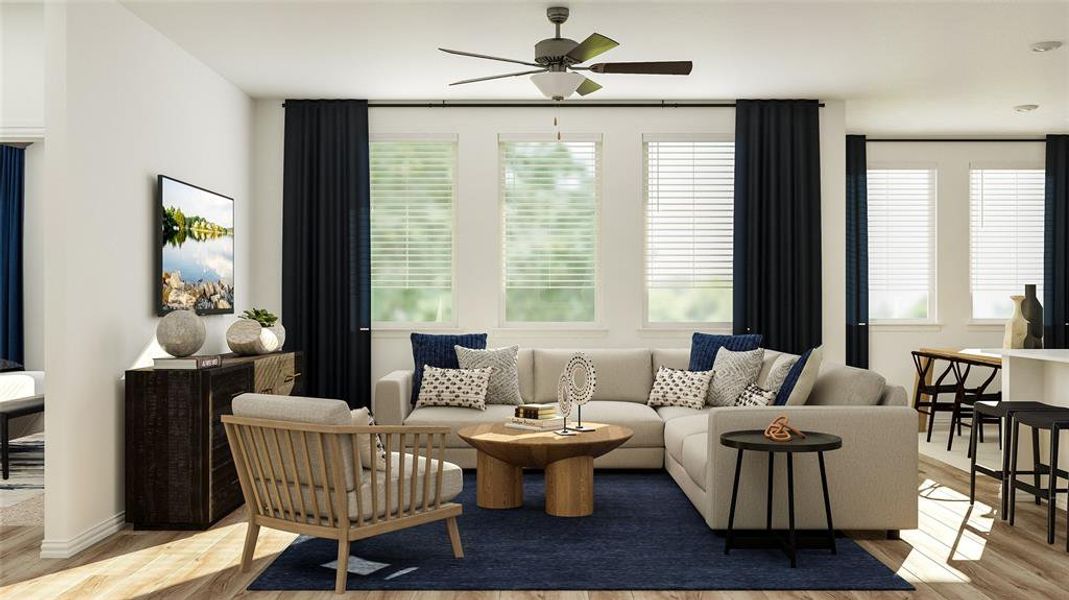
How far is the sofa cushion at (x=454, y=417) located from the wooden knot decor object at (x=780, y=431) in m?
→ 2.16

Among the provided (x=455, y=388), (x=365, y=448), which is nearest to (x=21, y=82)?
(x=455, y=388)

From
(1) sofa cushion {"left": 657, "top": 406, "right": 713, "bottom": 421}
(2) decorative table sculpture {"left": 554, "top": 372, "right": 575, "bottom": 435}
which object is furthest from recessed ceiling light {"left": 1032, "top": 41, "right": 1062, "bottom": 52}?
(2) decorative table sculpture {"left": 554, "top": 372, "right": 575, "bottom": 435}

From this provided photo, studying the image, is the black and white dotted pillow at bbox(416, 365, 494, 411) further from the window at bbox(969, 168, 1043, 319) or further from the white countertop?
the window at bbox(969, 168, 1043, 319)

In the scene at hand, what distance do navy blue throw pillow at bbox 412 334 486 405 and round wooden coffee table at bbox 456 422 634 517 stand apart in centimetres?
139

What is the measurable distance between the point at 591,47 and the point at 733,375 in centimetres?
268

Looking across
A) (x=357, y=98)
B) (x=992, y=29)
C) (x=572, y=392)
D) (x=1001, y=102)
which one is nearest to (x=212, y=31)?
(x=357, y=98)

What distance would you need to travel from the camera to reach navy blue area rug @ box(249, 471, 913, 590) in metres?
3.68

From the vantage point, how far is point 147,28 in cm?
505

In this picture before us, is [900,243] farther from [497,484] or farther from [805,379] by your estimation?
[497,484]

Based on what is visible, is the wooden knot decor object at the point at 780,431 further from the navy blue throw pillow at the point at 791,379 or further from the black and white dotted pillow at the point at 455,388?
the black and white dotted pillow at the point at 455,388

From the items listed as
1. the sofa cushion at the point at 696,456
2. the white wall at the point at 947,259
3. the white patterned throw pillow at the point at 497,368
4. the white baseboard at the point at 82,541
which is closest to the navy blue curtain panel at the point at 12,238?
the white baseboard at the point at 82,541

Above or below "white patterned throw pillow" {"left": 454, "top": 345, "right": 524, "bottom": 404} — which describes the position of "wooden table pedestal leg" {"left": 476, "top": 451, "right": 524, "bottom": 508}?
below

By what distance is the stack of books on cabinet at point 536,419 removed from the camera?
5055 mm

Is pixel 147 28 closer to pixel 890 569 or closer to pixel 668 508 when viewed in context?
pixel 668 508
